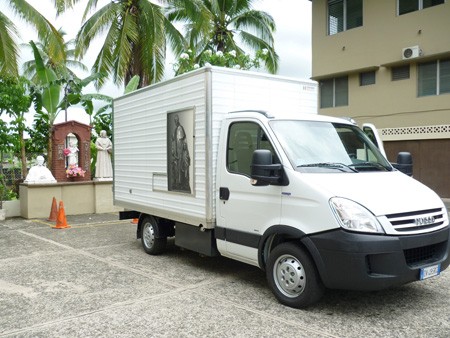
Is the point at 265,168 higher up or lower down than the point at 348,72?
lower down

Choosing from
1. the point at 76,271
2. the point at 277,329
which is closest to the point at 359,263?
the point at 277,329

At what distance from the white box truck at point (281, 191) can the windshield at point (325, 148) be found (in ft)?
0.05

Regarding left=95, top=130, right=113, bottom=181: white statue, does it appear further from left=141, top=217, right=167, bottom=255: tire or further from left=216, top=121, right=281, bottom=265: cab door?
left=216, top=121, right=281, bottom=265: cab door

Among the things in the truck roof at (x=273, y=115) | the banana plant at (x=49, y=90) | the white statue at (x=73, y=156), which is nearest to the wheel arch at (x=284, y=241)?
the truck roof at (x=273, y=115)

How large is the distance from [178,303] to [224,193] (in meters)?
1.50

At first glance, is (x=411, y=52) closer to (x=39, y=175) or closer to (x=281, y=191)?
(x=39, y=175)

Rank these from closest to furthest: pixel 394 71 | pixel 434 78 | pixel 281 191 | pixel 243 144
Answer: pixel 281 191 → pixel 243 144 → pixel 434 78 → pixel 394 71

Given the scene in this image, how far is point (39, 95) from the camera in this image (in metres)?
15.2

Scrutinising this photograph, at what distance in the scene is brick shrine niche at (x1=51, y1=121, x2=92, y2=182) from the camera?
13664 mm

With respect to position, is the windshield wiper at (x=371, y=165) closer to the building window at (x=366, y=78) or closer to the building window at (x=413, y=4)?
the building window at (x=413, y=4)

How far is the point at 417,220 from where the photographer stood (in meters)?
4.56

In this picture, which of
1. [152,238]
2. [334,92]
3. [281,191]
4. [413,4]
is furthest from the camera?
[334,92]

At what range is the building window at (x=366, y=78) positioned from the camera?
18.9 metres

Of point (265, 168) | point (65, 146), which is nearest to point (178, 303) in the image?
point (265, 168)
